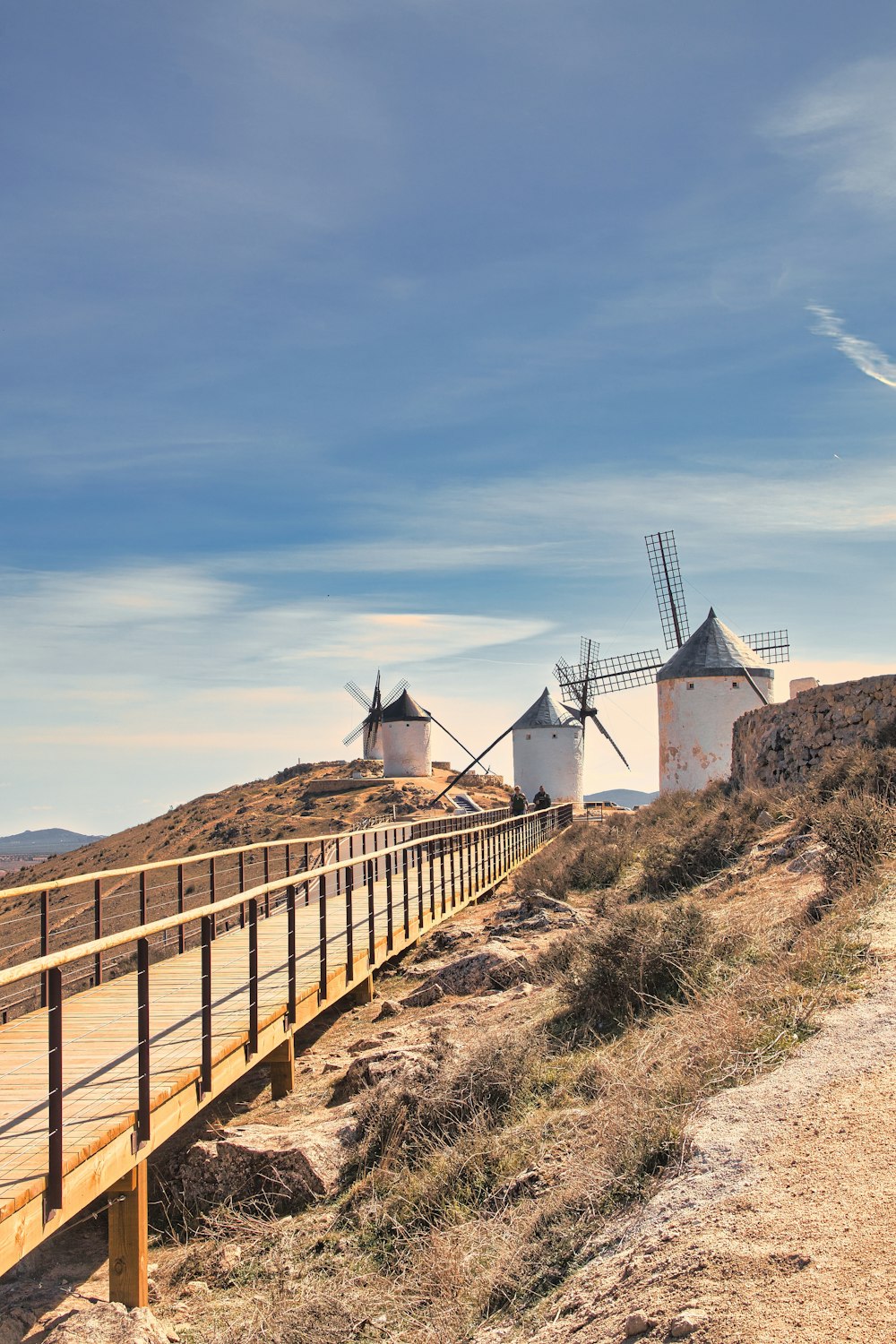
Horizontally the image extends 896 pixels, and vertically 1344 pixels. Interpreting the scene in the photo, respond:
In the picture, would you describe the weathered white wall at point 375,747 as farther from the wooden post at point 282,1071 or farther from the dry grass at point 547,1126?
the dry grass at point 547,1126

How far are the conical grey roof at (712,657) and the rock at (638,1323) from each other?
29684mm

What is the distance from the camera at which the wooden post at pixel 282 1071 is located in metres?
7.75

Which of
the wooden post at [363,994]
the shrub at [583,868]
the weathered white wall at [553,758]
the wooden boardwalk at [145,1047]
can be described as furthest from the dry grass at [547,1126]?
the weathered white wall at [553,758]

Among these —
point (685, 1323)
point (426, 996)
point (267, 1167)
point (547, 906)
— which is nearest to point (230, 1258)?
point (267, 1167)

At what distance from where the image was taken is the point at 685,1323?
10.4ft

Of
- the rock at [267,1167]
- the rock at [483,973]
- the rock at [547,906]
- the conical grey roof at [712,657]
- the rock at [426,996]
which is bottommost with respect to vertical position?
the rock at [267,1167]

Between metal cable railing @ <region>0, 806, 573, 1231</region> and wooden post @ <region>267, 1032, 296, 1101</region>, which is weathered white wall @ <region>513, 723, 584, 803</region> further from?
wooden post @ <region>267, 1032, 296, 1101</region>

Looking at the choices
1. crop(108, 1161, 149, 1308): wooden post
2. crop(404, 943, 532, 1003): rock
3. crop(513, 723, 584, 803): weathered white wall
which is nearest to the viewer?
crop(108, 1161, 149, 1308): wooden post

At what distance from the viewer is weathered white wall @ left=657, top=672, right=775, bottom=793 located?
31.6m

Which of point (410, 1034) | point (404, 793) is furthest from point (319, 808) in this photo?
point (410, 1034)

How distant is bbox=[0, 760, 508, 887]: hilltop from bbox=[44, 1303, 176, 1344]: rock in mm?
40450

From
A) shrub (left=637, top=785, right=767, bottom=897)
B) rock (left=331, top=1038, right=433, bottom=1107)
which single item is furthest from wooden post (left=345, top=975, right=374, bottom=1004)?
shrub (left=637, top=785, right=767, bottom=897)

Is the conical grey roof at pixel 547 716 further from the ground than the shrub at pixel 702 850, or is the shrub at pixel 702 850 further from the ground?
the conical grey roof at pixel 547 716

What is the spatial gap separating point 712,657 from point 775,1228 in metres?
29.8
